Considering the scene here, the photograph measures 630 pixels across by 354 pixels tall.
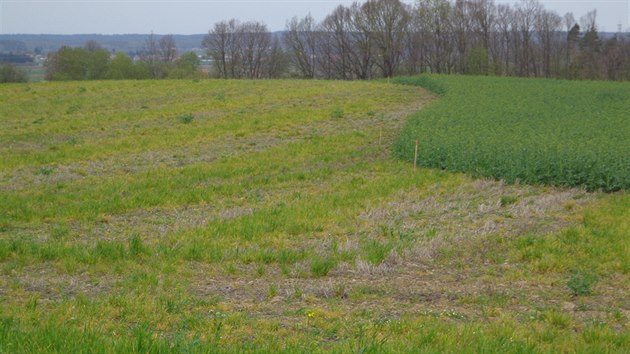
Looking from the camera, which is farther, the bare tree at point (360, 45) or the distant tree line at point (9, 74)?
the bare tree at point (360, 45)

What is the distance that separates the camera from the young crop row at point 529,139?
53.0 feet

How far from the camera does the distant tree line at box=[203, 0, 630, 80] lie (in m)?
83.2

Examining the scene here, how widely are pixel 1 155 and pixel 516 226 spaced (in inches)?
586

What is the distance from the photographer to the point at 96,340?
5.80 meters

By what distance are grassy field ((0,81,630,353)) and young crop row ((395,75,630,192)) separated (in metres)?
0.86

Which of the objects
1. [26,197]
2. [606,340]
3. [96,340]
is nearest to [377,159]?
[26,197]

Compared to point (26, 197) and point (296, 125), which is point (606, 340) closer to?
point (26, 197)

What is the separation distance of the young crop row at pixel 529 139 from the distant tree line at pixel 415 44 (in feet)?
164

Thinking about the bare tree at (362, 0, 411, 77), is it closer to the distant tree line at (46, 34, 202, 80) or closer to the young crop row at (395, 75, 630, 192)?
the distant tree line at (46, 34, 202, 80)

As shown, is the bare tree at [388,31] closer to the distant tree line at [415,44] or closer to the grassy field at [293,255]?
the distant tree line at [415,44]

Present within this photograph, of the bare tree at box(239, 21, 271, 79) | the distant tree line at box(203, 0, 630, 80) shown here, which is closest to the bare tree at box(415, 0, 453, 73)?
the distant tree line at box(203, 0, 630, 80)

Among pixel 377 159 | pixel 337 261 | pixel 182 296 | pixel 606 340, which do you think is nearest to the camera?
pixel 606 340

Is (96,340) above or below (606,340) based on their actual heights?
above

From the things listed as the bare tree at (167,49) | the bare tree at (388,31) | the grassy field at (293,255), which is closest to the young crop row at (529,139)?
the grassy field at (293,255)
